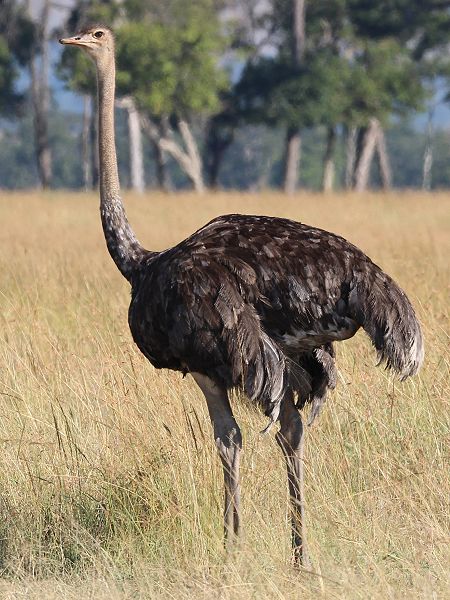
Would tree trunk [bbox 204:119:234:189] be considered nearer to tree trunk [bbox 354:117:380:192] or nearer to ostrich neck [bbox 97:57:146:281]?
tree trunk [bbox 354:117:380:192]

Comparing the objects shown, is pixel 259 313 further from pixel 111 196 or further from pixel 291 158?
pixel 291 158

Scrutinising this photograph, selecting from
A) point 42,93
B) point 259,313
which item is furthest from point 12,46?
point 259,313

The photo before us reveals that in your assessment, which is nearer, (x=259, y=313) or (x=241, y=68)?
(x=259, y=313)

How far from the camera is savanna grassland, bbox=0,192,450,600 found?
12.8ft

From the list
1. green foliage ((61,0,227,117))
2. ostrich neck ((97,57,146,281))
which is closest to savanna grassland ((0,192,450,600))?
ostrich neck ((97,57,146,281))

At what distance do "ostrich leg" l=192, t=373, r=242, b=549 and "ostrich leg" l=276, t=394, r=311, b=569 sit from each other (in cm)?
17

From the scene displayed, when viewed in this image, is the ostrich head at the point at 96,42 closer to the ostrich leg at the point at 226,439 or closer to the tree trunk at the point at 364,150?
the ostrich leg at the point at 226,439

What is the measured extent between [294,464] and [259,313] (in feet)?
1.85

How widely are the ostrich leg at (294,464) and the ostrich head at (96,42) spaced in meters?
1.53

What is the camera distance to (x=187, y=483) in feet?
14.7

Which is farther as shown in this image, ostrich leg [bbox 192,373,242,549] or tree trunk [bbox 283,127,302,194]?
tree trunk [bbox 283,127,302,194]

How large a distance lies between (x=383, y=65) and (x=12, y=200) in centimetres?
1670

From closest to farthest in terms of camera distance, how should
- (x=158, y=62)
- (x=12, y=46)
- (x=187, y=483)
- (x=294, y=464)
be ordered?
(x=294, y=464) < (x=187, y=483) < (x=158, y=62) < (x=12, y=46)

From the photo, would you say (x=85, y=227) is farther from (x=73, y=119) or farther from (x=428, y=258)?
(x=73, y=119)
